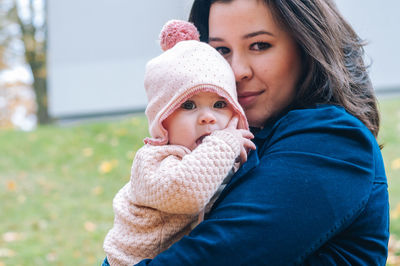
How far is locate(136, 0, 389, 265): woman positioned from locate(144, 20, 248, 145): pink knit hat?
0.15 meters

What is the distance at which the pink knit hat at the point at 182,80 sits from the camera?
1520mm

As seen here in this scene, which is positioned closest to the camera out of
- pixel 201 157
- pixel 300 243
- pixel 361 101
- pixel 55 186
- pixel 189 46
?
pixel 300 243

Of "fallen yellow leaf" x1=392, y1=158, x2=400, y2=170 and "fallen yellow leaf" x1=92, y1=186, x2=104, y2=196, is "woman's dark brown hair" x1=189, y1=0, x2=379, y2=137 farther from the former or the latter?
"fallen yellow leaf" x1=92, y1=186, x2=104, y2=196

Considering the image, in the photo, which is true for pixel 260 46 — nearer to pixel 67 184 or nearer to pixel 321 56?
pixel 321 56

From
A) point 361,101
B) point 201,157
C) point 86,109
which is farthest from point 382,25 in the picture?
point 201,157

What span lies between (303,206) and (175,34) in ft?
2.57

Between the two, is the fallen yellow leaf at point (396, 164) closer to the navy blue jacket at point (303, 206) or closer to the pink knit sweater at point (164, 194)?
the navy blue jacket at point (303, 206)

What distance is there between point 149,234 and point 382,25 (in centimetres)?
812

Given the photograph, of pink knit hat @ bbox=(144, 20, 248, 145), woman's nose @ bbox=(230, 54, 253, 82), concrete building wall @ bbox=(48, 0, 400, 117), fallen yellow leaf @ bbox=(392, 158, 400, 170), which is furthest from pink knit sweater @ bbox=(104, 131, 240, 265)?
concrete building wall @ bbox=(48, 0, 400, 117)

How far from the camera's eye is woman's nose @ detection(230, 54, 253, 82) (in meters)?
1.72

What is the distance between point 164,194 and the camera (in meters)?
1.40

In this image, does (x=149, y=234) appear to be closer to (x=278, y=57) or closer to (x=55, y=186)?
(x=278, y=57)

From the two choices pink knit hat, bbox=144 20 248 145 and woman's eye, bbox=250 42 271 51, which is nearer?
pink knit hat, bbox=144 20 248 145

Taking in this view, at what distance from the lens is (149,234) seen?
1.52 m
